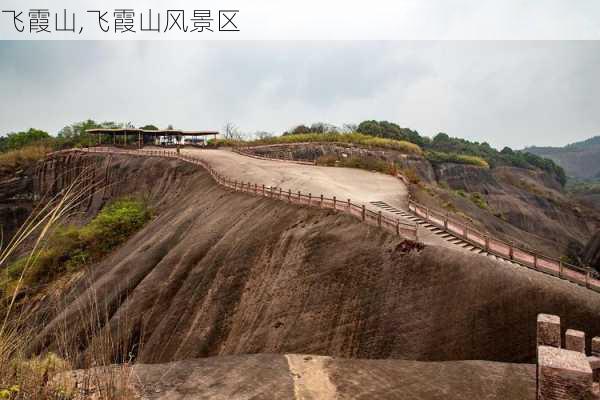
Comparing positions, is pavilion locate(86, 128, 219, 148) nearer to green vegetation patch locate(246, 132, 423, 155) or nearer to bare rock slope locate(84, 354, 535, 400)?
green vegetation patch locate(246, 132, 423, 155)

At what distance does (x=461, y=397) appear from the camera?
30.0 feet

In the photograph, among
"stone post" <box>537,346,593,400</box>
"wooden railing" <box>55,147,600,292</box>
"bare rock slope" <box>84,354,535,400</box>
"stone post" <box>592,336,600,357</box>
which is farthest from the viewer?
"wooden railing" <box>55,147,600,292</box>

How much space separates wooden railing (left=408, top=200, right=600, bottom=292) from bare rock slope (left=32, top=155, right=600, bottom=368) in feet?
2.72

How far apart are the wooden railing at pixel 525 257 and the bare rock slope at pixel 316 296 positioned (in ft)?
2.72

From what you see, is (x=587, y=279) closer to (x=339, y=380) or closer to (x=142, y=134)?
(x=339, y=380)

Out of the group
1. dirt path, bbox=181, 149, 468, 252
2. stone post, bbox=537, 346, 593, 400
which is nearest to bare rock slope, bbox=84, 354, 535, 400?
stone post, bbox=537, 346, 593, 400

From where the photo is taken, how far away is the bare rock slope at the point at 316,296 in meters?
11.1

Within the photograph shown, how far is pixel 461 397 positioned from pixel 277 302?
7.57 m

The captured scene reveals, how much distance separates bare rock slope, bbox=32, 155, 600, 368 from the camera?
36.5ft

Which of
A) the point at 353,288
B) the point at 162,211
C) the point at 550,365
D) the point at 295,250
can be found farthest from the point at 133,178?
the point at 550,365

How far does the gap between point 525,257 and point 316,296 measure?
7.22 m

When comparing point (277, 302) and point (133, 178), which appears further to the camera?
point (133, 178)

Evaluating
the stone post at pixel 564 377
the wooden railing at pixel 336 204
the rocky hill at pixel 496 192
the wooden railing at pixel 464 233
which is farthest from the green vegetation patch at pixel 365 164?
the stone post at pixel 564 377

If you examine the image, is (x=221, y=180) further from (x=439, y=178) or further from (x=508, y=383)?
(x=439, y=178)
